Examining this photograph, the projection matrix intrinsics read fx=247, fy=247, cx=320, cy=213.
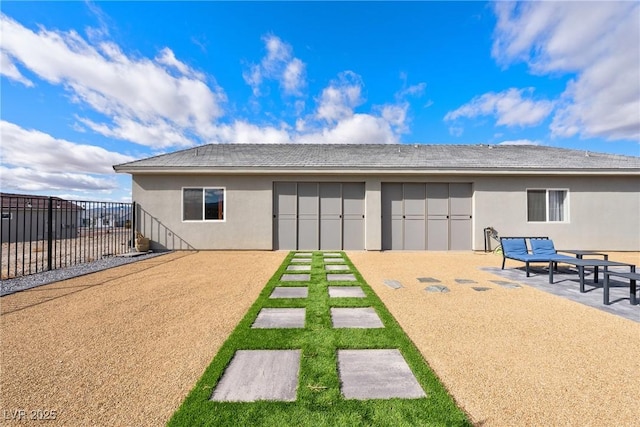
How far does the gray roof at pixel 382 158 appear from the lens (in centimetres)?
949

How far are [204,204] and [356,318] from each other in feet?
27.5

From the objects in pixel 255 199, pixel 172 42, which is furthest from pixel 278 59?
pixel 255 199

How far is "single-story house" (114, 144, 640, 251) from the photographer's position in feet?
31.8

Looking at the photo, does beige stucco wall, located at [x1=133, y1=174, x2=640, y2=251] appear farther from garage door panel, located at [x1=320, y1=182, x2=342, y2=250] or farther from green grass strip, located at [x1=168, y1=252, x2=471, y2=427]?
green grass strip, located at [x1=168, y1=252, x2=471, y2=427]

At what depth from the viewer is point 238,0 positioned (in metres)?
8.73

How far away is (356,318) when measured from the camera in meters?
3.48

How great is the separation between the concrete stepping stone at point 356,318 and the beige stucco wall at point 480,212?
6.19 m

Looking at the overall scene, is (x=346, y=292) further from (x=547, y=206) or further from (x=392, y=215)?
(x=547, y=206)

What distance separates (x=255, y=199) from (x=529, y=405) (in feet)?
30.3

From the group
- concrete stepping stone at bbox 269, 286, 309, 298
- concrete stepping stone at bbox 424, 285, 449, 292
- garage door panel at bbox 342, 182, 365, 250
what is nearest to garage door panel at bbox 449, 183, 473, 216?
garage door panel at bbox 342, 182, 365, 250

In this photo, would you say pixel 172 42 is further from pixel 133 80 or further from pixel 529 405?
pixel 529 405

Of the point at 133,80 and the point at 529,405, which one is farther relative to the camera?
the point at 133,80

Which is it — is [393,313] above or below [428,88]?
below

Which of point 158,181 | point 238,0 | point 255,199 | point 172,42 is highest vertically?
point 238,0
